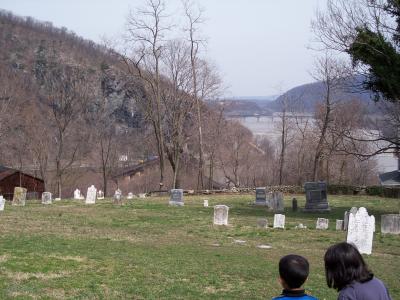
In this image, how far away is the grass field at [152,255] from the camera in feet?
28.2

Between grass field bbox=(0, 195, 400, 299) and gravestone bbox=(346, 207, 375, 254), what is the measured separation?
33 centimetres

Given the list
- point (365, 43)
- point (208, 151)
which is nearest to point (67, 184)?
point (208, 151)

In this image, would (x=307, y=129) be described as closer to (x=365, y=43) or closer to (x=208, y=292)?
(x=365, y=43)

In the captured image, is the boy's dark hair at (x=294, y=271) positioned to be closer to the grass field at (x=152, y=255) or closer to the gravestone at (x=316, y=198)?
the grass field at (x=152, y=255)

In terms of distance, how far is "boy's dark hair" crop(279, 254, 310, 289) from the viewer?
374 centimetres

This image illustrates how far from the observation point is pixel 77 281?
348 inches

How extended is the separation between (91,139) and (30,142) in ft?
26.1

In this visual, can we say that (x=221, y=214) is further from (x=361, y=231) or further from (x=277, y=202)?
(x=277, y=202)

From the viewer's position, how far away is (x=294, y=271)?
12.3 ft

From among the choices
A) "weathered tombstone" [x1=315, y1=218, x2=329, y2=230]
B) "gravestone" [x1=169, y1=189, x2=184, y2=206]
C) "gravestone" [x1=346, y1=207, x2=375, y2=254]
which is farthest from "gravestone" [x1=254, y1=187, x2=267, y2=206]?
"gravestone" [x1=346, y1=207, x2=375, y2=254]

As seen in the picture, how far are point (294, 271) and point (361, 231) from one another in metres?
9.98

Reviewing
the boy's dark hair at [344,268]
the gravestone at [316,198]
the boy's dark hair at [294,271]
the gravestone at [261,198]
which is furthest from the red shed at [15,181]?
the boy's dark hair at [344,268]

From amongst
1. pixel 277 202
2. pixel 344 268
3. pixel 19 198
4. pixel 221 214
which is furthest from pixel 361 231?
pixel 19 198

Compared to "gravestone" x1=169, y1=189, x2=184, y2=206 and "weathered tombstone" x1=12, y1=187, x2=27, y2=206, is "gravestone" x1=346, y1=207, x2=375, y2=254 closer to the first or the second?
"gravestone" x1=169, y1=189, x2=184, y2=206
